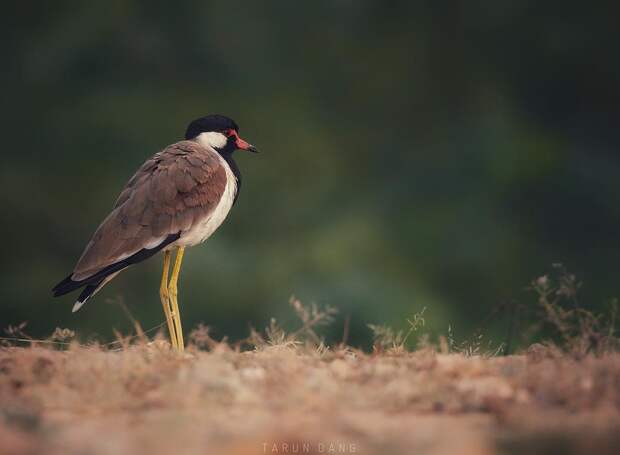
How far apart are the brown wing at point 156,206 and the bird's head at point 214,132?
0.67 meters

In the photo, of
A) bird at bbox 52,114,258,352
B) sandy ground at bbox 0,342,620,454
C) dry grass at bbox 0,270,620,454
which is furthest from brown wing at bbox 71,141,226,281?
sandy ground at bbox 0,342,620,454

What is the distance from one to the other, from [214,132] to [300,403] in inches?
152

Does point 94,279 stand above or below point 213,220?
below

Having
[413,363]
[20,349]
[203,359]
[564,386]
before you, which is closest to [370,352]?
[413,363]

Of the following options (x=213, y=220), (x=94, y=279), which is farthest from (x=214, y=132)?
(x=94, y=279)

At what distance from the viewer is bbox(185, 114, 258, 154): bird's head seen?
277 inches

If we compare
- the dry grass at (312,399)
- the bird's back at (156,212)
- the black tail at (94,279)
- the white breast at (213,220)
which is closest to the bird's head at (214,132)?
the white breast at (213,220)

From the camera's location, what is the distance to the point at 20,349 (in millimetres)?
4812

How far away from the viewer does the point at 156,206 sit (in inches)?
239

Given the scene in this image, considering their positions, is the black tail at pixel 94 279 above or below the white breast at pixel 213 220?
below

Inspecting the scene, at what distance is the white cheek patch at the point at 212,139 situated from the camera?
703 centimetres

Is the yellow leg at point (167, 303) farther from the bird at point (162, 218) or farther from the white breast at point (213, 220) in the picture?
the white breast at point (213, 220)

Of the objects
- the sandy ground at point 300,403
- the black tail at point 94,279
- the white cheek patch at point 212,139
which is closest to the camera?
the sandy ground at point 300,403

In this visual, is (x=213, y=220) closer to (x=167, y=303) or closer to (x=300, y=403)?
(x=167, y=303)
